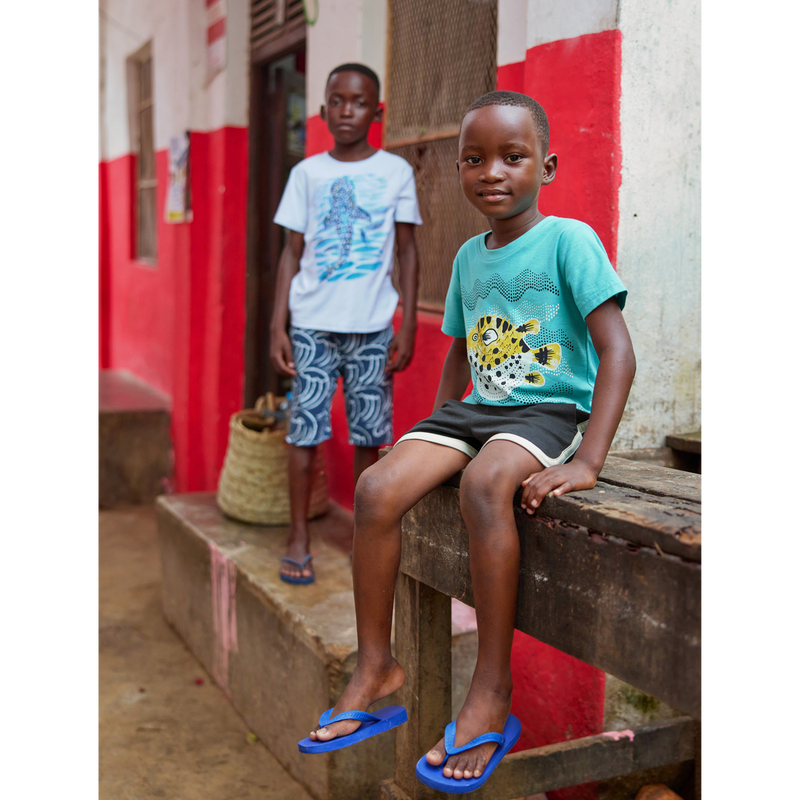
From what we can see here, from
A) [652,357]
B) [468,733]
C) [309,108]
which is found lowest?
[468,733]

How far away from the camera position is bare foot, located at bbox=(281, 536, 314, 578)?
3.00 meters

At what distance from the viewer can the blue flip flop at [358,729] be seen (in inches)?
60.9

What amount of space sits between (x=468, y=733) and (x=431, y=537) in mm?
415

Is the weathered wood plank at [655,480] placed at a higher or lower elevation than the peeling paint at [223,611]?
higher

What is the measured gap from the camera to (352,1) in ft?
11.9

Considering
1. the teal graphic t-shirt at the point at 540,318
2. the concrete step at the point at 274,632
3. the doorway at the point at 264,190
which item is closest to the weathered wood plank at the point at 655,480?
the teal graphic t-shirt at the point at 540,318

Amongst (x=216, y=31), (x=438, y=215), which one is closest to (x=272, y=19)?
(x=216, y=31)

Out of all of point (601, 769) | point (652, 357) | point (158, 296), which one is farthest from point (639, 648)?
point (158, 296)

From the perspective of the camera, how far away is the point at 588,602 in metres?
1.37

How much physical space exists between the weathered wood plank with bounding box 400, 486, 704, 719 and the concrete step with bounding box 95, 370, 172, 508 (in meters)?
4.47

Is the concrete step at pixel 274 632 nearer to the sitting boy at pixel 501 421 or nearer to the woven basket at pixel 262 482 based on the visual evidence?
the woven basket at pixel 262 482

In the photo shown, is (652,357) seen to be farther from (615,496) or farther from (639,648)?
(639,648)

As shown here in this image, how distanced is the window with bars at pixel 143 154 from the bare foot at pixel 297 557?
14.3 feet

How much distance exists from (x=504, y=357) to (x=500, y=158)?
1.29ft
